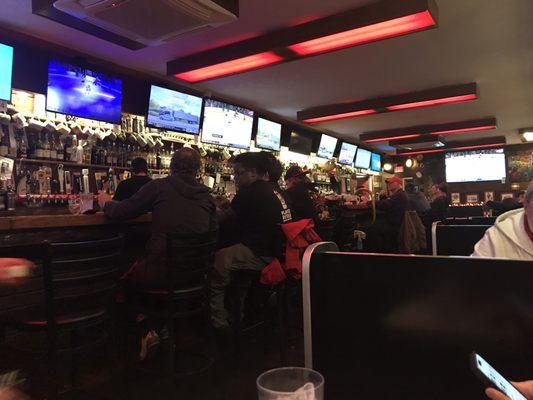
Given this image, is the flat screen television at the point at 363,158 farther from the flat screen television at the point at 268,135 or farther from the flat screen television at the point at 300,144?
the flat screen television at the point at 268,135

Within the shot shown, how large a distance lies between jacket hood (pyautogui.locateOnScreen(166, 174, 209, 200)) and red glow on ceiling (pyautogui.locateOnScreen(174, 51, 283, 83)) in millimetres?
2117

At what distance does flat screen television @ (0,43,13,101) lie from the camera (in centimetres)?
396

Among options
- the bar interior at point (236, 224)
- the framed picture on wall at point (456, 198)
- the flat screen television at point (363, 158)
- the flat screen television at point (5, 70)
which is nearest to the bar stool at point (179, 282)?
the bar interior at point (236, 224)

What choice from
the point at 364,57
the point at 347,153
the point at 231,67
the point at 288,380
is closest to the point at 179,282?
the point at 288,380

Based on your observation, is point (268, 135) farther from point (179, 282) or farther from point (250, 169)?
point (179, 282)

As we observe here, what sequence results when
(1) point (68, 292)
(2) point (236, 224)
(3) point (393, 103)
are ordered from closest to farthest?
(1) point (68, 292), (2) point (236, 224), (3) point (393, 103)

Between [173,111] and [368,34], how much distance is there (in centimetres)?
278

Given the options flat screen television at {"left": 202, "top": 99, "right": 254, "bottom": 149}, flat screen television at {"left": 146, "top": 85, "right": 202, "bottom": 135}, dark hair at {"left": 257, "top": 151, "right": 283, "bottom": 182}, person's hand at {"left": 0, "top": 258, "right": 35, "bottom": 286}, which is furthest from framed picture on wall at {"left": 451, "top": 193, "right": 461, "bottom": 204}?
person's hand at {"left": 0, "top": 258, "right": 35, "bottom": 286}

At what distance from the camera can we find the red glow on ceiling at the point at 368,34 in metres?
3.72

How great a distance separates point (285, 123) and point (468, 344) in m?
8.04

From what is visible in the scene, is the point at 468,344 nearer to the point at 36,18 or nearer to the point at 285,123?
the point at 36,18

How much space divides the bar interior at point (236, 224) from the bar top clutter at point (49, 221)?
1cm

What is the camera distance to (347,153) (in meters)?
11.1

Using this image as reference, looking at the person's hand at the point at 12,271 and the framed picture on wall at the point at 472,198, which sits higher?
the framed picture on wall at the point at 472,198
